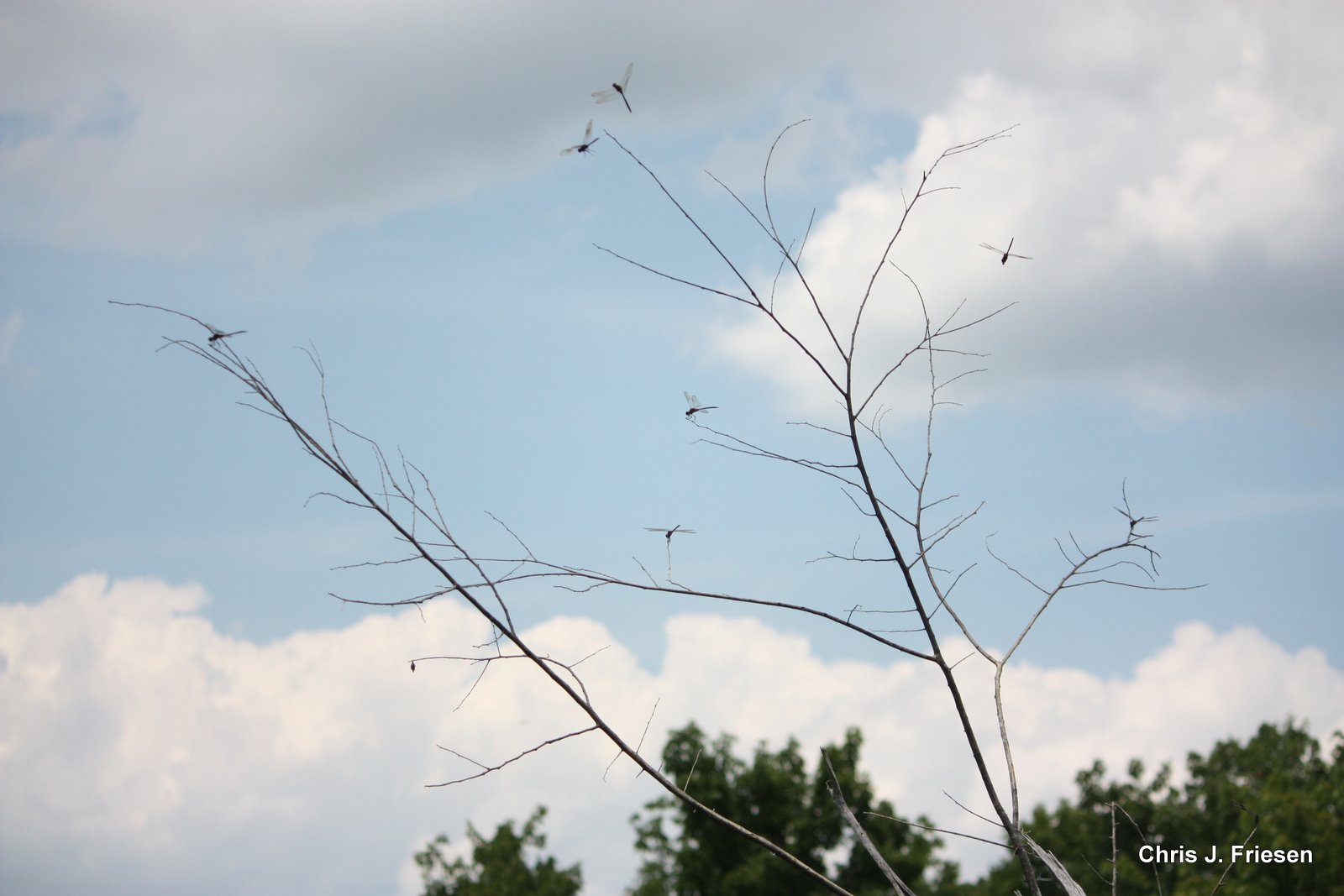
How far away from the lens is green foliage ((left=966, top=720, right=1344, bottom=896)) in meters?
19.9

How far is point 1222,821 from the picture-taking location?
44281mm

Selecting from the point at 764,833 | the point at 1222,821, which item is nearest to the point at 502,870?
the point at 764,833

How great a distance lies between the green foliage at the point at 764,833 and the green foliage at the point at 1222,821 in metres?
3.14

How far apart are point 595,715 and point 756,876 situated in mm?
26479

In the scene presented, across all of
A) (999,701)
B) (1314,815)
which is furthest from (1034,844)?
(1314,815)

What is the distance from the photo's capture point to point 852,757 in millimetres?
29859

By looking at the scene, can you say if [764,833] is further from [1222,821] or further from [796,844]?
[1222,821]

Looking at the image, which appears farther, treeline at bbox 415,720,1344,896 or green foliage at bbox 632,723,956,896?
green foliage at bbox 632,723,956,896

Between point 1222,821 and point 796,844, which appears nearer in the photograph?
point 796,844

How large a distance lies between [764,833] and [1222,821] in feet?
86.3

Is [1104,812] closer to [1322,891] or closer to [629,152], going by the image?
[1322,891]

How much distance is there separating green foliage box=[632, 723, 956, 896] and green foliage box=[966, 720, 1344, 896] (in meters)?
3.14

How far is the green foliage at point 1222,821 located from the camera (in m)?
19.9

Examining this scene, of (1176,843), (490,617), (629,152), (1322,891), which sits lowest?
→ (490,617)
